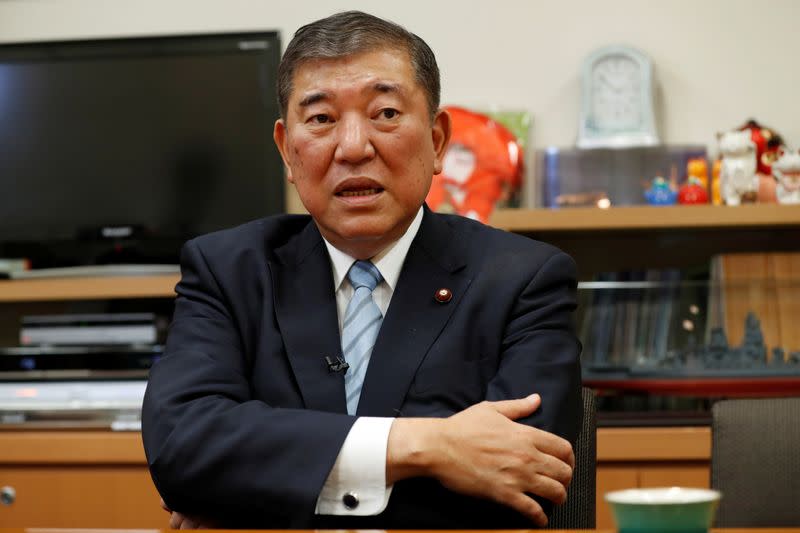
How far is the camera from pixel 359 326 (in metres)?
1.55

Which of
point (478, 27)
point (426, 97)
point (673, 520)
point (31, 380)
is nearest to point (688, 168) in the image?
point (478, 27)

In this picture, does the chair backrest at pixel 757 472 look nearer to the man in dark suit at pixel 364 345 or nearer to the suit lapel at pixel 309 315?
the man in dark suit at pixel 364 345

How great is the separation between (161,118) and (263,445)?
2.13 meters

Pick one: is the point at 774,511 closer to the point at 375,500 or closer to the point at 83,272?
the point at 375,500

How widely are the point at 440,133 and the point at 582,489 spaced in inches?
23.1

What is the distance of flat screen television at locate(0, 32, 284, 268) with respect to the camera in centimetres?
321

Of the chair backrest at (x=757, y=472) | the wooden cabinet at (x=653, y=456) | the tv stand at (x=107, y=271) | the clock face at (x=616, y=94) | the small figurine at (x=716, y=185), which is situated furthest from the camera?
the tv stand at (x=107, y=271)

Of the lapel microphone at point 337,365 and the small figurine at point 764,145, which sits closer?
the lapel microphone at point 337,365

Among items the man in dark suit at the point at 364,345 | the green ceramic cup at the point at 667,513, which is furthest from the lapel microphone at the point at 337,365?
the green ceramic cup at the point at 667,513

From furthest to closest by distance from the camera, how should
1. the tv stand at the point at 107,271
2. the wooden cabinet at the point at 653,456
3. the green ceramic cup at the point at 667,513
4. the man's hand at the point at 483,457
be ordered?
the tv stand at the point at 107,271 < the wooden cabinet at the point at 653,456 < the man's hand at the point at 483,457 < the green ceramic cup at the point at 667,513

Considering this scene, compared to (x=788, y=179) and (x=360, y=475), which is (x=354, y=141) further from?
(x=788, y=179)

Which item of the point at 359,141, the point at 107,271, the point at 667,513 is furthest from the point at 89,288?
the point at 667,513

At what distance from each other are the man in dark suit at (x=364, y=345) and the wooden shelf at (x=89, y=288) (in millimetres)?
1392

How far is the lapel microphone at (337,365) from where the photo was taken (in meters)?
1.49
